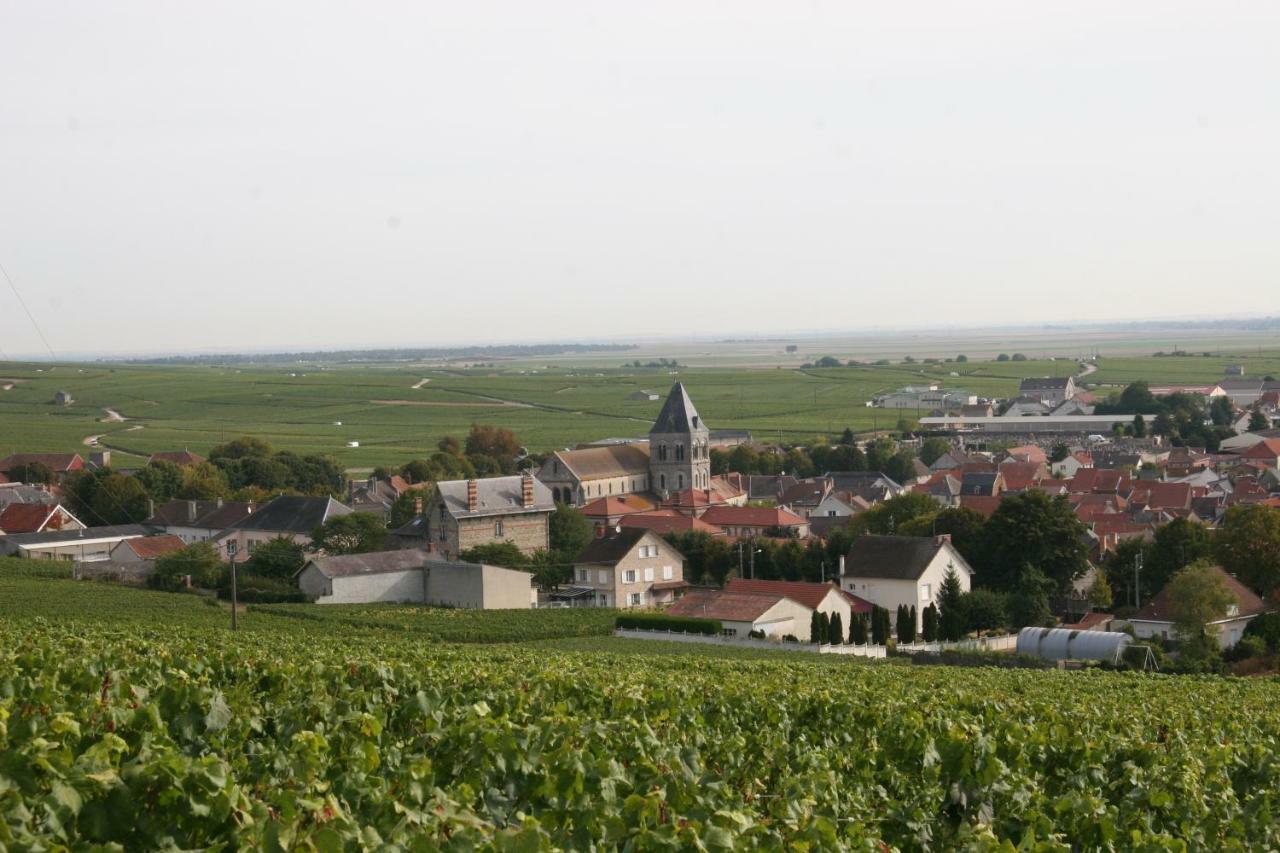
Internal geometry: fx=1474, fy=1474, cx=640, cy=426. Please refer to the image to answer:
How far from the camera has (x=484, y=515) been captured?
68.6 m

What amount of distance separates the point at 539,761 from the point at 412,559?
154 feet

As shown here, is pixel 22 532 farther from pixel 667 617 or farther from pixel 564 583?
pixel 667 617

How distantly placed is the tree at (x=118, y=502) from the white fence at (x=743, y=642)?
45453 mm

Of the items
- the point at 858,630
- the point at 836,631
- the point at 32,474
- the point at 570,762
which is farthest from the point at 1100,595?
the point at 32,474

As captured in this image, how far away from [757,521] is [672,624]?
30628 millimetres

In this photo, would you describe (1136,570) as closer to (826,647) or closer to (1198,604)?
(1198,604)

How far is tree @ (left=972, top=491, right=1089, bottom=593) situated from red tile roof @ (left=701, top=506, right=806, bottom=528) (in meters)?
21.0

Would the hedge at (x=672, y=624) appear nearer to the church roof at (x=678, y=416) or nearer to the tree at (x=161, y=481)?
the church roof at (x=678, y=416)

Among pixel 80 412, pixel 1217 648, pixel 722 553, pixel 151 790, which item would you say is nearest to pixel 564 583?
pixel 722 553

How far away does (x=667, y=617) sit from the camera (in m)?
48.3

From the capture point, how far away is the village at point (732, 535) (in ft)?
169

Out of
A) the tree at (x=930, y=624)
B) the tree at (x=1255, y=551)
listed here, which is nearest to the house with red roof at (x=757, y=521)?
the tree at (x=930, y=624)

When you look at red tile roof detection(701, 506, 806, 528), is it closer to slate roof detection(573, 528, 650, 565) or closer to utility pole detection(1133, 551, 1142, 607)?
slate roof detection(573, 528, 650, 565)

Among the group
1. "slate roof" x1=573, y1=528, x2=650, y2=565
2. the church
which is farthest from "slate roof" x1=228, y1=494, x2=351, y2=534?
the church
